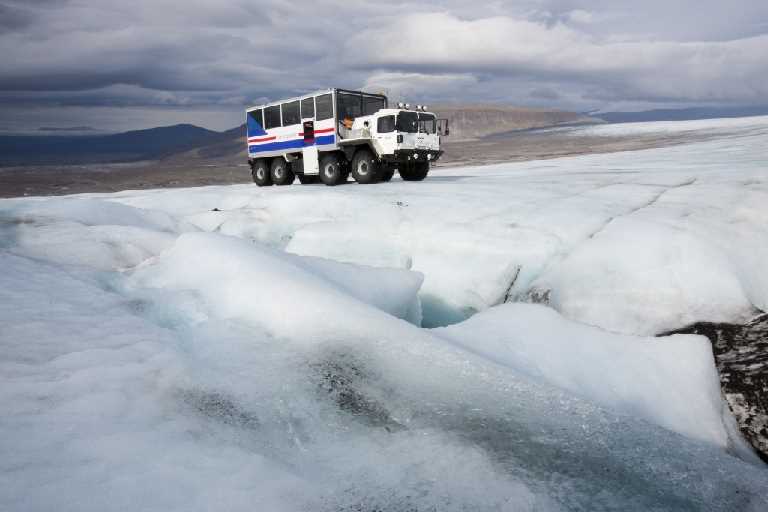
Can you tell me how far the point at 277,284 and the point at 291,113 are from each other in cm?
1084

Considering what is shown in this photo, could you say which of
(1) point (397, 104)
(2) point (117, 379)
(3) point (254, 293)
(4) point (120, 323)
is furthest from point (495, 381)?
(1) point (397, 104)

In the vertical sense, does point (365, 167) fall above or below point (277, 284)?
above

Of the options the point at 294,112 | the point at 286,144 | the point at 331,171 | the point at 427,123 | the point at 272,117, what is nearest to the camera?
the point at 427,123

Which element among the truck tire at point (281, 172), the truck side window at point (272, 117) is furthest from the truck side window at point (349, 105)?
the truck tire at point (281, 172)

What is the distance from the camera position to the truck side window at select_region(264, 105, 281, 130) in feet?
44.4

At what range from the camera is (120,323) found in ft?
9.46

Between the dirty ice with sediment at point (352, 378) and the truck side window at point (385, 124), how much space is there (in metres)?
6.79

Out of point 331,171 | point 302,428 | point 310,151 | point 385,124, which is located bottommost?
point 302,428

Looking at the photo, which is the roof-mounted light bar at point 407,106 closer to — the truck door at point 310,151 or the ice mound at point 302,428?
the truck door at point 310,151

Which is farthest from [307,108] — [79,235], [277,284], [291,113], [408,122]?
[277,284]

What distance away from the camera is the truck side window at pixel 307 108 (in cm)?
1258

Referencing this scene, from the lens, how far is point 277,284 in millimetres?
3197

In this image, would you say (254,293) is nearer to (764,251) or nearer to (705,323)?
→ (705,323)

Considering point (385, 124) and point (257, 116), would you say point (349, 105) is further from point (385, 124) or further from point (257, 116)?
point (257, 116)
